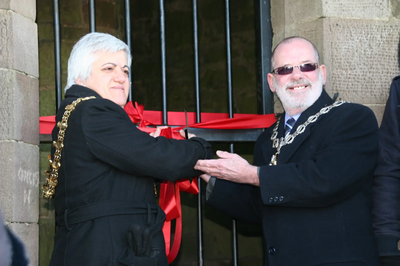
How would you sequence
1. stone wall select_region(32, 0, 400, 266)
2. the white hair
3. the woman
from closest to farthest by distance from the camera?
the woman < the white hair < stone wall select_region(32, 0, 400, 266)

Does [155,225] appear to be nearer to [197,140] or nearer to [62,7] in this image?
[197,140]

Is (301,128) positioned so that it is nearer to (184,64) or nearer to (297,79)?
(297,79)

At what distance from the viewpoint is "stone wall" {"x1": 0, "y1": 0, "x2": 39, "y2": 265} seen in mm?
3039

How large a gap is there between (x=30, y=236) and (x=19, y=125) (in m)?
0.56

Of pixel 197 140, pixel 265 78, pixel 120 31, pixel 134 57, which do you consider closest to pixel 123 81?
pixel 197 140

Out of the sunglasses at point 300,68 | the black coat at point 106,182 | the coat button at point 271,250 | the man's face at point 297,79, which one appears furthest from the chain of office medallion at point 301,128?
the black coat at point 106,182

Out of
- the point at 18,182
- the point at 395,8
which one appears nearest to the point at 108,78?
the point at 18,182

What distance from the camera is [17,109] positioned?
3102mm

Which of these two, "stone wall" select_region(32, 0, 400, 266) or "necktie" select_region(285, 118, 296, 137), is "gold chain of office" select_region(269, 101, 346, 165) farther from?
"stone wall" select_region(32, 0, 400, 266)

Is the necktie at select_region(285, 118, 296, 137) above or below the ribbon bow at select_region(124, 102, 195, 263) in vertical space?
above

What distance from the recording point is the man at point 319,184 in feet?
8.63

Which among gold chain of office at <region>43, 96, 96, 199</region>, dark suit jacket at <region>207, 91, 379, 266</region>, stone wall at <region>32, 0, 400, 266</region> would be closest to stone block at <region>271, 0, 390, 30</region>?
dark suit jacket at <region>207, 91, 379, 266</region>

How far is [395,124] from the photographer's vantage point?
115 inches

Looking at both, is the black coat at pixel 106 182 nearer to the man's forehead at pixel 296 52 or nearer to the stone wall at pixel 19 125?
the stone wall at pixel 19 125
